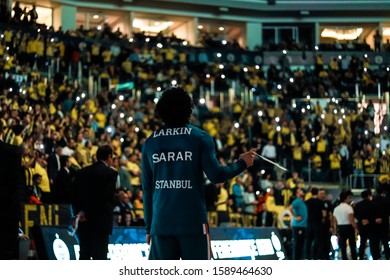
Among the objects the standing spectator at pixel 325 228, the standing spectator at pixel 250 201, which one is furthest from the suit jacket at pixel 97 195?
the standing spectator at pixel 250 201

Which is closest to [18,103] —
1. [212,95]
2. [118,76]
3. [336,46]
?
[118,76]

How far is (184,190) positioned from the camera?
259 inches

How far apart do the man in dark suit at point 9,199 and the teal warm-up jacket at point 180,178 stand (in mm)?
1409

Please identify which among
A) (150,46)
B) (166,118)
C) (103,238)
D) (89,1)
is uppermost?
(89,1)

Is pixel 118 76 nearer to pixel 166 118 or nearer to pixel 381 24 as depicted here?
pixel 381 24

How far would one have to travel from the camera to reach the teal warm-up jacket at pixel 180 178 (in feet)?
21.5

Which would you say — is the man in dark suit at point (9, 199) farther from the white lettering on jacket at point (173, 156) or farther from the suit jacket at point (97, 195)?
the suit jacket at point (97, 195)

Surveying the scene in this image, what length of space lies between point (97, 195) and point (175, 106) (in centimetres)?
403

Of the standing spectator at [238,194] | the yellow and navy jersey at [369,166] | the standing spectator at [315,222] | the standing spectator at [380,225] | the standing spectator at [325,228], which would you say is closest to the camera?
the standing spectator at [380,225]

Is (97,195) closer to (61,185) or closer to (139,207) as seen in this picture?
(61,185)

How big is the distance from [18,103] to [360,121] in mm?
14807

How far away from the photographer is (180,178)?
6.60 meters

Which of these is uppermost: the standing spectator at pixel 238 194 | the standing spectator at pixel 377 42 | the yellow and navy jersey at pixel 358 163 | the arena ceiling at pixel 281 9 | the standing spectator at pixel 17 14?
the arena ceiling at pixel 281 9

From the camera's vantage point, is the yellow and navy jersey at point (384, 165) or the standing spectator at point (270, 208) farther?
the yellow and navy jersey at point (384, 165)
